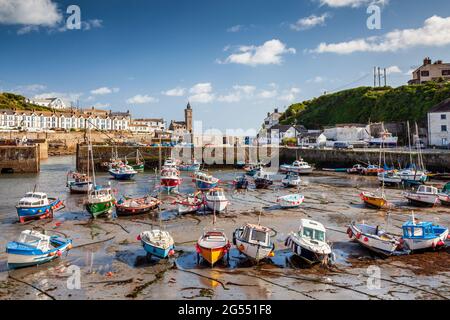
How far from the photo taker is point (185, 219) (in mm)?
25094

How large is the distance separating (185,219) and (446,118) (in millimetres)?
44847

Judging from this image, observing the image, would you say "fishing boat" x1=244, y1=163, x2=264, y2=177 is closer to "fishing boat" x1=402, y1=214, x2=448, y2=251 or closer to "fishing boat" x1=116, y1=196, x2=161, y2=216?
"fishing boat" x1=116, y1=196, x2=161, y2=216

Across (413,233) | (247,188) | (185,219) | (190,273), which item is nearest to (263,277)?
(190,273)

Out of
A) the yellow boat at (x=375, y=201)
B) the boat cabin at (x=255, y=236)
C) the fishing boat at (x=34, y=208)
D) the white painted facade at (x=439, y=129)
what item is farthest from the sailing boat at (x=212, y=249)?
the white painted facade at (x=439, y=129)

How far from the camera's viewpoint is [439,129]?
55.7 metres

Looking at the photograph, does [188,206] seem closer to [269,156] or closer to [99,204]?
[99,204]

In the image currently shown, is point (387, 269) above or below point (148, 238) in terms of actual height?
below

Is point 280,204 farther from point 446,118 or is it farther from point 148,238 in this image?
point 446,118

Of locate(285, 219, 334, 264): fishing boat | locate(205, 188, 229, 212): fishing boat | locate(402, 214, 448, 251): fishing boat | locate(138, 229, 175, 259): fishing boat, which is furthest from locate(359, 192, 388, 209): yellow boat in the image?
locate(138, 229, 175, 259): fishing boat

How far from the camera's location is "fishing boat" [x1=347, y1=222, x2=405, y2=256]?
1720 centimetres

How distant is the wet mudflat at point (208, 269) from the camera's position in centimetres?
1334

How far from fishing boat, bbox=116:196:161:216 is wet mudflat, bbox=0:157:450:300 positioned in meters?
0.73

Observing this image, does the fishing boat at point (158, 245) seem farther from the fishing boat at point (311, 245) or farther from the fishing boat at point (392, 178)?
the fishing boat at point (392, 178)

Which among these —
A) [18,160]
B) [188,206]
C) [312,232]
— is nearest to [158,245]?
[312,232]
